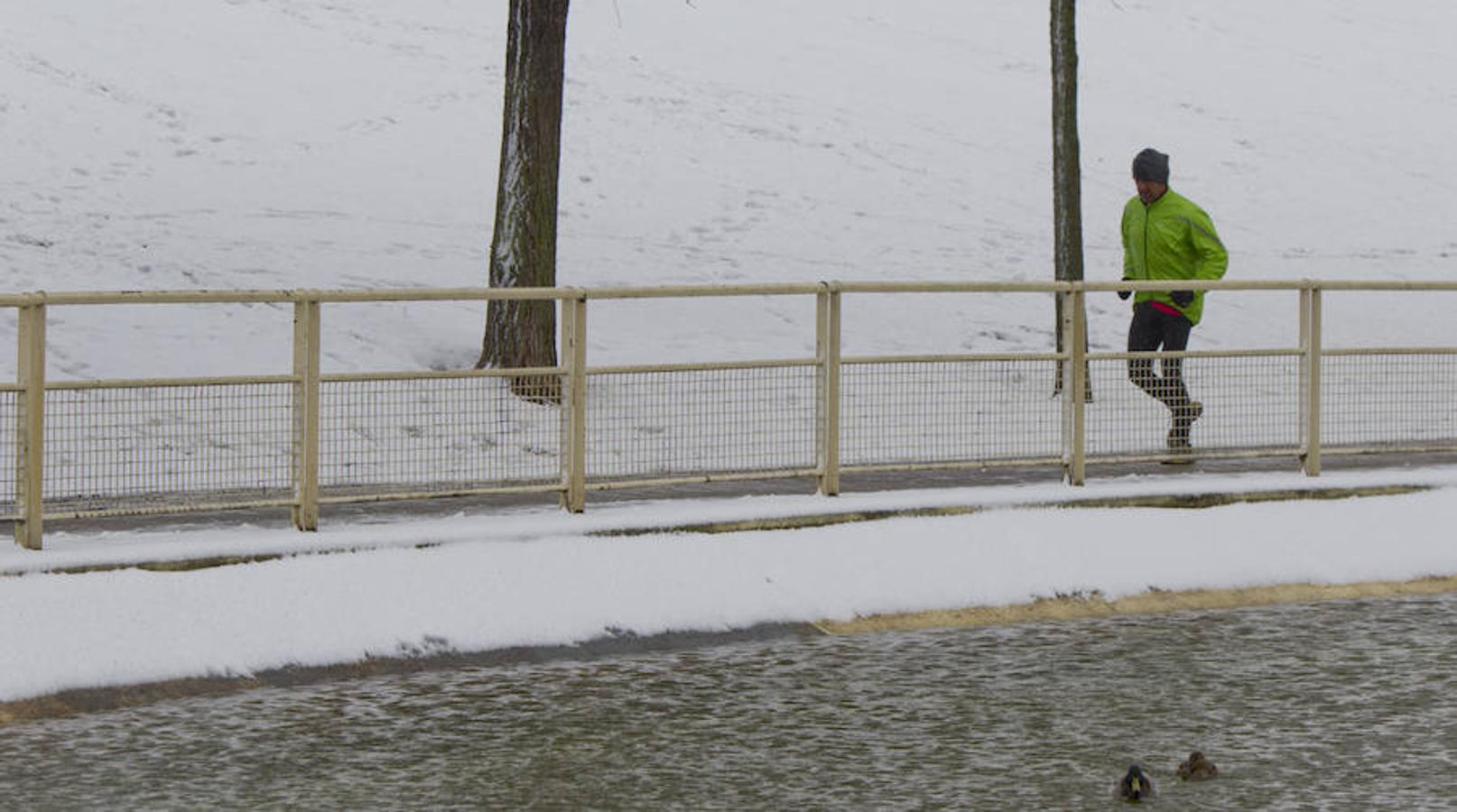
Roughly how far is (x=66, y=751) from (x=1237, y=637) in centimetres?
496

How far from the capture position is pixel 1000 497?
13.2m

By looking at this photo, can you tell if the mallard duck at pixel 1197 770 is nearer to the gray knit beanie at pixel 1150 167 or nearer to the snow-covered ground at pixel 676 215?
the snow-covered ground at pixel 676 215

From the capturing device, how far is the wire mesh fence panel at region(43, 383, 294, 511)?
11.2m

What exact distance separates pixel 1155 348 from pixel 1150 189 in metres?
0.90

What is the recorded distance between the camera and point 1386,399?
49.8 ft

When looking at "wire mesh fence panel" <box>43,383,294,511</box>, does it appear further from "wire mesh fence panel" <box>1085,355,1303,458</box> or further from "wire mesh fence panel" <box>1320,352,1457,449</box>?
"wire mesh fence panel" <box>1320,352,1457,449</box>

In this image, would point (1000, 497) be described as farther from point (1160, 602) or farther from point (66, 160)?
point (66, 160)

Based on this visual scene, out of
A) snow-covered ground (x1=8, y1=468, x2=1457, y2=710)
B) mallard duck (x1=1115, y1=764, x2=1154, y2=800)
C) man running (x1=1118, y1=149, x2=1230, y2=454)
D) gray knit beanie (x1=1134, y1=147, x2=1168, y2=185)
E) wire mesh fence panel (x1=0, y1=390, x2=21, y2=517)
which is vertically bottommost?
mallard duck (x1=1115, y1=764, x2=1154, y2=800)

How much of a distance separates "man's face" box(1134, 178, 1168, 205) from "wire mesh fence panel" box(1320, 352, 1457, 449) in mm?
1356

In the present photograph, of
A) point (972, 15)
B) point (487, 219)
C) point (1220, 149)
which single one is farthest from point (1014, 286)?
point (972, 15)

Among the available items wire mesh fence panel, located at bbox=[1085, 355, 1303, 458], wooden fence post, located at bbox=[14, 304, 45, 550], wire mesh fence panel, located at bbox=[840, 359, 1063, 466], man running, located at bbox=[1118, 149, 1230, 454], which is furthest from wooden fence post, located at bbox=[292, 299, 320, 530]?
man running, located at bbox=[1118, 149, 1230, 454]

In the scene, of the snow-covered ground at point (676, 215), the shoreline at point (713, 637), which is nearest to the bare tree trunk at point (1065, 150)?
the snow-covered ground at point (676, 215)

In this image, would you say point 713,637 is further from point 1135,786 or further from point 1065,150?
point 1065,150

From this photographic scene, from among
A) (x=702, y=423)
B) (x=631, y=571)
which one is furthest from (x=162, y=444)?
(x=702, y=423)
